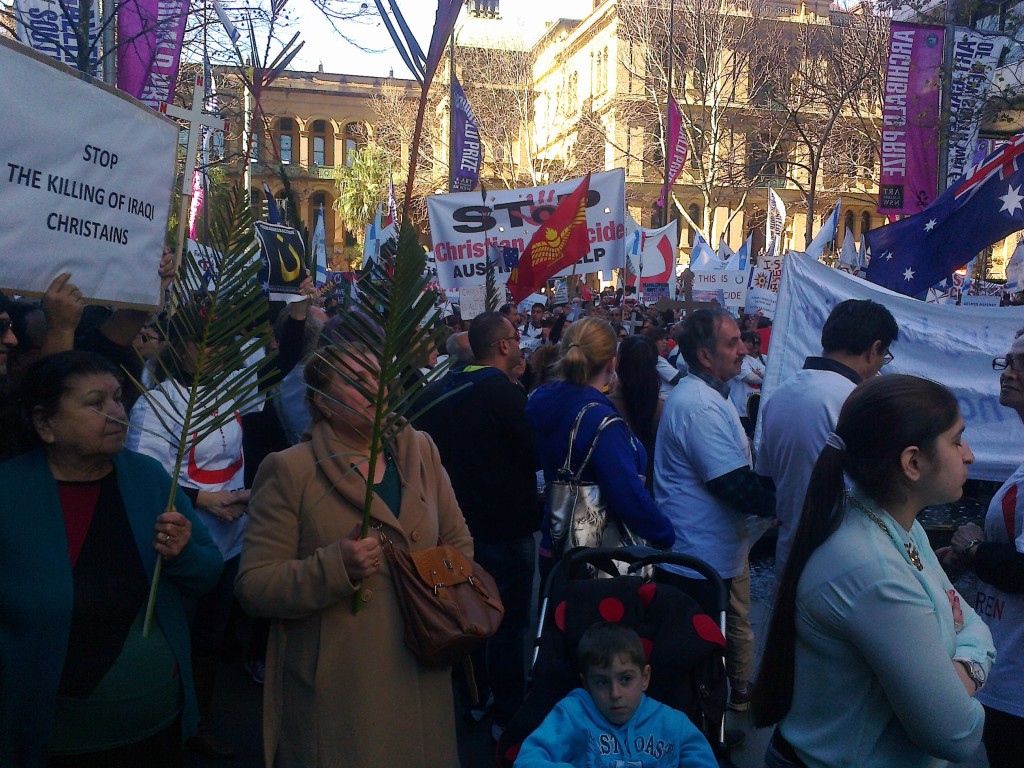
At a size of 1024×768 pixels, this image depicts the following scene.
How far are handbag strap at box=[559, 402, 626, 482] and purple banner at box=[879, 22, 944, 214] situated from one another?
1145cm

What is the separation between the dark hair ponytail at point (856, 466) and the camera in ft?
7.15

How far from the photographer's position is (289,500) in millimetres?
2703

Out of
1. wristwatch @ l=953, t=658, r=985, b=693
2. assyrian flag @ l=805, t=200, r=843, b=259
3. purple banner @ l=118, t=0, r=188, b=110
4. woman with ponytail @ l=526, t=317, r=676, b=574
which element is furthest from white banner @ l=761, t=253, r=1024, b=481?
assyrian flag @ l=805, t=200, r=843, b=259

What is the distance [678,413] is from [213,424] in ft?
7.28

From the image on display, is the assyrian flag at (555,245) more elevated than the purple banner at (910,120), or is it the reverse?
the purple banner at (910,120)

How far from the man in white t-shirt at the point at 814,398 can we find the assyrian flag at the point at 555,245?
5.67 m

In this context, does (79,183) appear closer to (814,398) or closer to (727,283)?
(814,398)

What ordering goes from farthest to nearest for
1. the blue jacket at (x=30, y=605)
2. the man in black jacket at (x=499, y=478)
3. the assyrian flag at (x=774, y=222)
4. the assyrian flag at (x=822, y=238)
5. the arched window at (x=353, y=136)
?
the arched window at (x=353, y=136) < the assyrian flag at (x=774, y=222) < the assyrian flag at (x=822, y=238) < the man in black jacket at (x=499, y=478) < the blue jacket at (x=30, y=605)

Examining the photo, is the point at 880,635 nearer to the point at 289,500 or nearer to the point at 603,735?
the point at 603,735

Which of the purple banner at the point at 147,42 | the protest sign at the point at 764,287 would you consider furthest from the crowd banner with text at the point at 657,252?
the purple banner at the point at 147,42

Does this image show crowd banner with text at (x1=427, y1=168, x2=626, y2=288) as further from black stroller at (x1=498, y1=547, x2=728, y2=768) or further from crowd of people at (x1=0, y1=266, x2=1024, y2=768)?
black stroller at (x1=498, y1=547, x2=728, y2=768)

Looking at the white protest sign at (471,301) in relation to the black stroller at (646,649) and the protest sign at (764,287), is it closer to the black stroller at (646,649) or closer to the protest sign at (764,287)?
the protest sign at (764,287)

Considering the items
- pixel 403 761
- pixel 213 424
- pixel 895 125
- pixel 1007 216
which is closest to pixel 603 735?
pixel 403 761

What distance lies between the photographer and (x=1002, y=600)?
9.93ft
